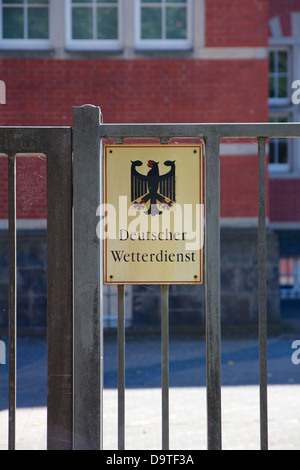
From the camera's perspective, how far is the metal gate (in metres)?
2.22

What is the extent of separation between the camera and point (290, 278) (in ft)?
43.6

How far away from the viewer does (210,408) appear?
2.27 m

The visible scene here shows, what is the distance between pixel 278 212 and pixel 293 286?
150 centimetres

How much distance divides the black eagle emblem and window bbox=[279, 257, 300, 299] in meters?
11.1

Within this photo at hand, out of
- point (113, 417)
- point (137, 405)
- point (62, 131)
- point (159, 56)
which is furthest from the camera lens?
point (159, 56)

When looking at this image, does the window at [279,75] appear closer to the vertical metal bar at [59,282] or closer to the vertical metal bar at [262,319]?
the vertical metal bar at [262,319]

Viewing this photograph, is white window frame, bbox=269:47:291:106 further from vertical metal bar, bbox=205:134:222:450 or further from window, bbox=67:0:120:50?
vertical metal bar, bbox=205:134:222:450

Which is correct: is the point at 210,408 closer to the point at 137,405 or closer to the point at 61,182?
the point at 61,182

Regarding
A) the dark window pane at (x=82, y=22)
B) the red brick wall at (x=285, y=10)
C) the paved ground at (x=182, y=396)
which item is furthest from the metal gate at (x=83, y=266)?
the red brick wall at (x=285, y=10)

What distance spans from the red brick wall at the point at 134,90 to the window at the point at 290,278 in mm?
4427

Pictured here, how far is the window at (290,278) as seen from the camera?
13055 millimetres

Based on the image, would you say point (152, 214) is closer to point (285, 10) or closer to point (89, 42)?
point (89, 42)

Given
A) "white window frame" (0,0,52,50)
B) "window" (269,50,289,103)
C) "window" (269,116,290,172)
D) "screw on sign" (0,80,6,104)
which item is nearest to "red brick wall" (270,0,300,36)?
"window" (269,50,289,103)

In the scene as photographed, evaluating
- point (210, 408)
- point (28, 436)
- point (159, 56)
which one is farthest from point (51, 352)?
point (159, 56)
